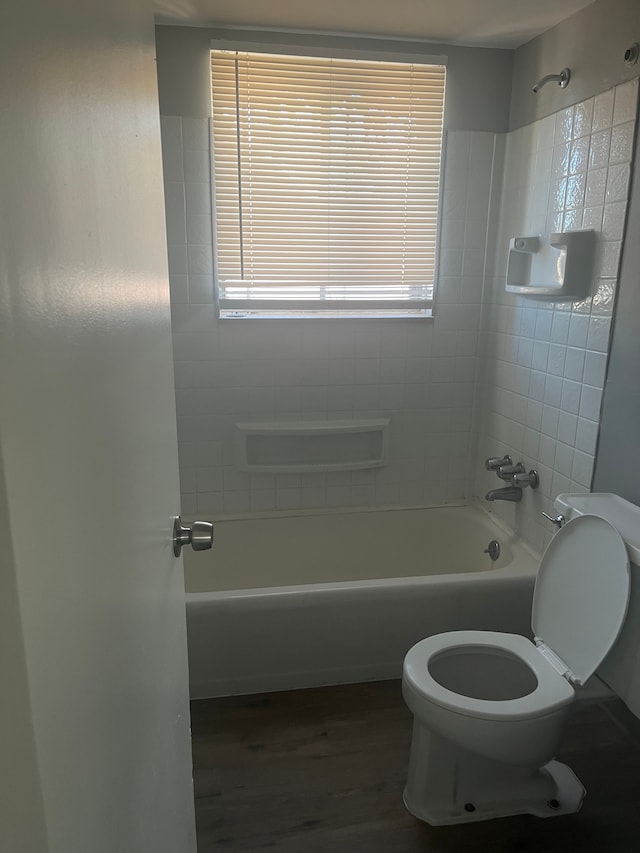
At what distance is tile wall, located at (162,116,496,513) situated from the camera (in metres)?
2.52

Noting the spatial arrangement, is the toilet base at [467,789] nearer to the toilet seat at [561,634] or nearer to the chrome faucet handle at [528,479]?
the toilet seat at [561,634]

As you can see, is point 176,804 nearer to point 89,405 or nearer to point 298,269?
point 89,405

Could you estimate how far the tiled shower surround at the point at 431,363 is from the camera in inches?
88.5

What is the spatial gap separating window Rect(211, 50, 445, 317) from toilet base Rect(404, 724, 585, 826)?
174 cm

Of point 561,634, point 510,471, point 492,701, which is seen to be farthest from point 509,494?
point 492,701

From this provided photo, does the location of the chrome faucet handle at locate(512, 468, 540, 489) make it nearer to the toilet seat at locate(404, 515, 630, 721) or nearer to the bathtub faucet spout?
the bathtub faucet spout

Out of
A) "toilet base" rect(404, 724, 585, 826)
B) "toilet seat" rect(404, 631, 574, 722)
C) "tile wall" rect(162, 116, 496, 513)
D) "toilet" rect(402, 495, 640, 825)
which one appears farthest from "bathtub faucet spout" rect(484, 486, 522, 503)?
"toilet base" rect(404, 724, 585, 826)

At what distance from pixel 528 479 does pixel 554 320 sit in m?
A: 0.62

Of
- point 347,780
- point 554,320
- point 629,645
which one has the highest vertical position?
point 554,320

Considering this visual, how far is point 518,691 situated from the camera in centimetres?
176

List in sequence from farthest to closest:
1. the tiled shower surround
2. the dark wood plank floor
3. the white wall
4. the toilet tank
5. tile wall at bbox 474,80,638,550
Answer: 1. the tiled shower surround
2. tile wall at bbox 474,80,638,550
3. the dark wood plank floor
4. the toilet tank
5. the white wall

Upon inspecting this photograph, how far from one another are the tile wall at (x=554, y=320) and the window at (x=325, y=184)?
14.3 inches

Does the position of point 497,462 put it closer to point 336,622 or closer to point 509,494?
point 509,494

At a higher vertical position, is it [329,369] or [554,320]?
[554,320]
